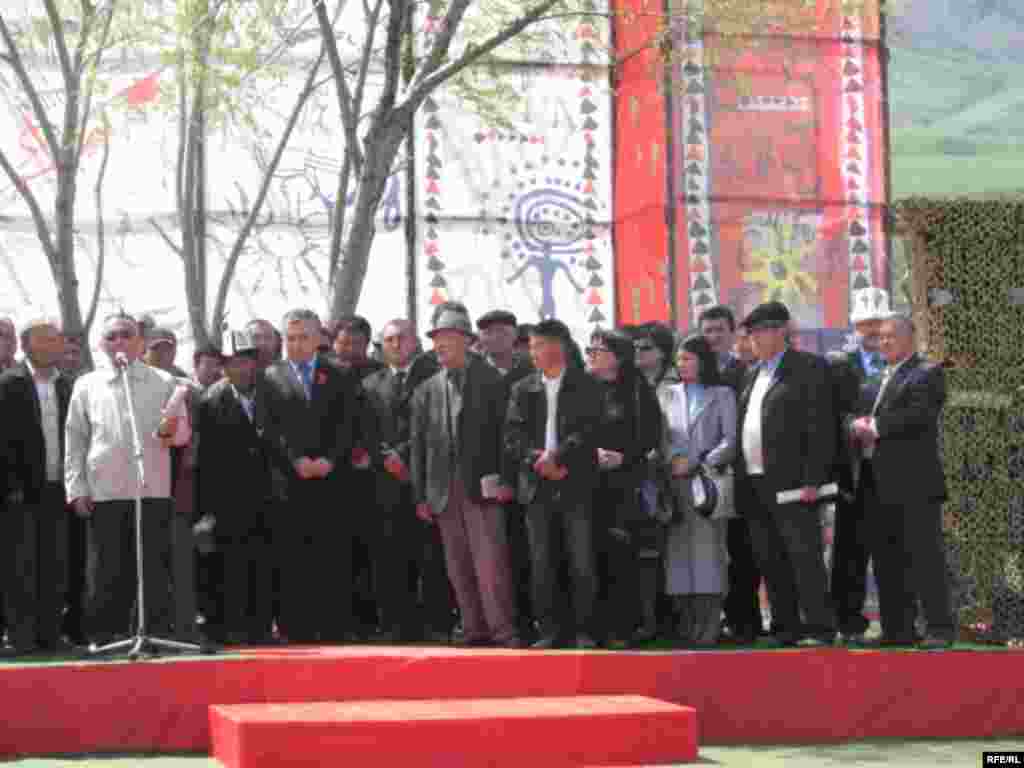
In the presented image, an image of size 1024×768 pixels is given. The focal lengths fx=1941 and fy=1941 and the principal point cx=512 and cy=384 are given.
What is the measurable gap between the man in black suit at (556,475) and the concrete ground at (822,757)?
3.93 feet

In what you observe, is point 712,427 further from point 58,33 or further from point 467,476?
point 58,33

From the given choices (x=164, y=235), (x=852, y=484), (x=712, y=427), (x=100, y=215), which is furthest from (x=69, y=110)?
(x=852, y=484)

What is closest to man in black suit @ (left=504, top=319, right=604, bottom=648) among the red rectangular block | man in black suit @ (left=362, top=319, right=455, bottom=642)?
man in black suit @ (left=362, top=319, right=455, bottom=642)

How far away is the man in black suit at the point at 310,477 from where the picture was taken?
11.1 metres

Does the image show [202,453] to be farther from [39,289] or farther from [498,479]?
[39,289]

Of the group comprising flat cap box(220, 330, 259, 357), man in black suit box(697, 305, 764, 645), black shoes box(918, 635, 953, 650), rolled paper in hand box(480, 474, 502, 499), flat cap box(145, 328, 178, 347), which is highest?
flat cap box(145, 328, 178, 347)

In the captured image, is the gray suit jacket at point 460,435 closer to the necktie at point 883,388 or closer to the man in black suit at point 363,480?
the man in black suit at point 363,480

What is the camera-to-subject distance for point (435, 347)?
36.9ft

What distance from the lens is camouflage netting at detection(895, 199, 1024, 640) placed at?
11023 millimetres

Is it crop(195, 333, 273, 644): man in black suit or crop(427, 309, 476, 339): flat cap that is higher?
crop(427, 309, 476, 339): flat cap

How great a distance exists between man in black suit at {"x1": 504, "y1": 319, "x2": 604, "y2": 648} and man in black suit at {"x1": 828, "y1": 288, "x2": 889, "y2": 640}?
137 cm

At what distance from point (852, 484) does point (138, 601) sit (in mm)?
3971

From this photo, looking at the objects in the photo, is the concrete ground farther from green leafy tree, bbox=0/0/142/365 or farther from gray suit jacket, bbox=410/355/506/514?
green leafy tree, bbox=0/0/142/365

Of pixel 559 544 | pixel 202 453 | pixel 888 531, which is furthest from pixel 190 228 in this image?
pixel 888 531
